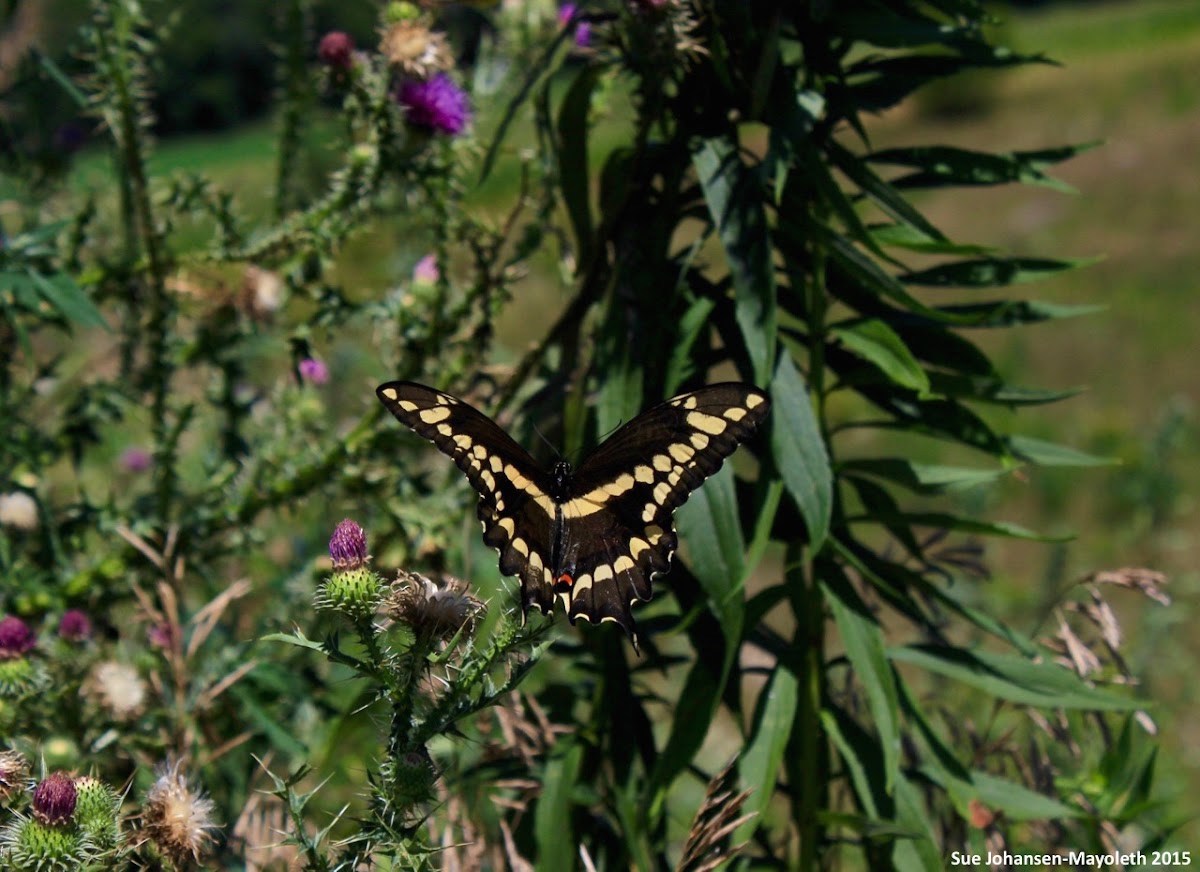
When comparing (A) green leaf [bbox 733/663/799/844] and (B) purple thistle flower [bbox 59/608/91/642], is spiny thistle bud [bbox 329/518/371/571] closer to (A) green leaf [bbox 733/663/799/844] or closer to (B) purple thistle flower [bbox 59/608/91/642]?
(A) green leaf [bbox 733/663/799/844]

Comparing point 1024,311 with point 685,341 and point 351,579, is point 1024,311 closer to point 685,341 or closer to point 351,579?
point 685,341

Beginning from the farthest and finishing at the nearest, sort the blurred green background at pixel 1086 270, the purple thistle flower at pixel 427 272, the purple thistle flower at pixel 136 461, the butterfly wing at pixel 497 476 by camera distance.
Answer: the purple thistle flower at pixel 136 461
the blurred green background at pixel 1086 270
the purple thistle flower at pixel 427 272
the butterfly wing at pixel 497 476

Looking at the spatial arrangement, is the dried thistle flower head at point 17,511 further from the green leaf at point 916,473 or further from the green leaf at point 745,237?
the green leaf at point 916,473

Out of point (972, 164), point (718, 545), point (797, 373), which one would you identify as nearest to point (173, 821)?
point (718, 545)

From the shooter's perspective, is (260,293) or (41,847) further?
(260,293)

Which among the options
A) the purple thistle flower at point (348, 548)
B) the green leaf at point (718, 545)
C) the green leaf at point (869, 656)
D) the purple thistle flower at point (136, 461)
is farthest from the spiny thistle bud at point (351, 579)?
the purple thistle flower at point (136, 461)

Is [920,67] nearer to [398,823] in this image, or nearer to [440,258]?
[440,258]
